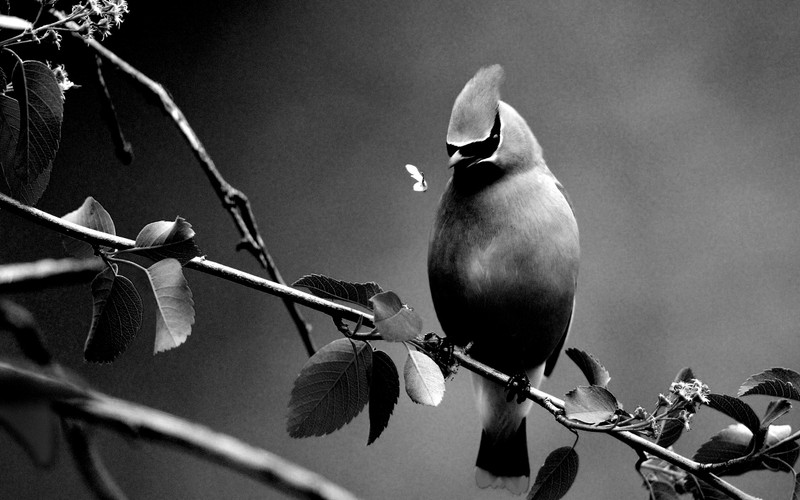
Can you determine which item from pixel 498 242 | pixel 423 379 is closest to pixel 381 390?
pixel 423 379

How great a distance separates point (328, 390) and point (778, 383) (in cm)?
40

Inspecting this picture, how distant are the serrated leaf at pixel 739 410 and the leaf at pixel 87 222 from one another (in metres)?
0.55

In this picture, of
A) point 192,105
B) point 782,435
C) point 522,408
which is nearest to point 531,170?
point 522,408

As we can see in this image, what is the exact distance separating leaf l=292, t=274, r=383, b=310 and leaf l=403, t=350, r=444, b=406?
0.06 meters

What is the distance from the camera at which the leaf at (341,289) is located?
74cm

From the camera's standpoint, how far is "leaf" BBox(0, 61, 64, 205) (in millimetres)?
646

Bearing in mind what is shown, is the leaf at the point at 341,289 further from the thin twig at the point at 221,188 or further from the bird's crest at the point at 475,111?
the bird's crest at the point at 475,111

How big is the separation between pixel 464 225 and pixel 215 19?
1473 mm

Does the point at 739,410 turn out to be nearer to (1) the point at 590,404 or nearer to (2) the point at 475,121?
(1) the point at 590,404

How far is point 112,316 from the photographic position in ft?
2.18

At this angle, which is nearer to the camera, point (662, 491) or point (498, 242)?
point (662, 491)

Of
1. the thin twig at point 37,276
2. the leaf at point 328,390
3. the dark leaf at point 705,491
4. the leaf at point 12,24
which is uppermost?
the leaf at point 12,24

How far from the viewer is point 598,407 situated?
2.35 feet

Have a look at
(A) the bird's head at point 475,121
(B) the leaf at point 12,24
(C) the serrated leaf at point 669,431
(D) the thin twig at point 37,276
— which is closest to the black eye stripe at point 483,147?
(A) the bird's head at point 475,121
